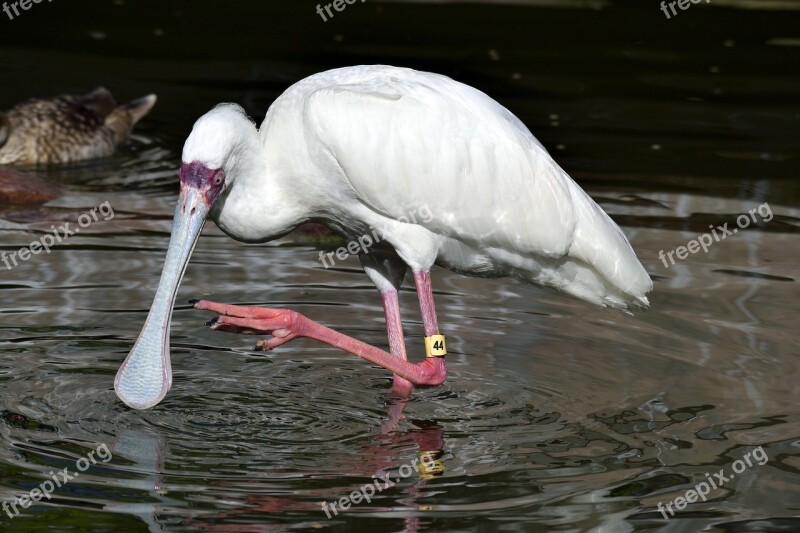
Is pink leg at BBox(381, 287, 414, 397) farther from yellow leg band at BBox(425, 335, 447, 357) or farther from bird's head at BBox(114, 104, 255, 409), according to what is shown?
bird's head at BBox(114, 104, 255, 409)

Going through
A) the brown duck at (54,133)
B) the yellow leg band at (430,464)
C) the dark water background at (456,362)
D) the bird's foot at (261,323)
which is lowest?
the yellow leg band at (430,464)

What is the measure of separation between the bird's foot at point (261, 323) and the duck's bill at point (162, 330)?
0.25 meters

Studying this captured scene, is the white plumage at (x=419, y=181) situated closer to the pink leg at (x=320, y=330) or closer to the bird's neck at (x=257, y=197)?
the bird's neck at (x=257, y=197)

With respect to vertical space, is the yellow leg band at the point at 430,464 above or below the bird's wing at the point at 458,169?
below

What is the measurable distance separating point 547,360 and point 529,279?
52cm

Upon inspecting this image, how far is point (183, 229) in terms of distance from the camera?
23.0 feet

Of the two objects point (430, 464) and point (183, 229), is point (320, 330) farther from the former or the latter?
point (430, 464)

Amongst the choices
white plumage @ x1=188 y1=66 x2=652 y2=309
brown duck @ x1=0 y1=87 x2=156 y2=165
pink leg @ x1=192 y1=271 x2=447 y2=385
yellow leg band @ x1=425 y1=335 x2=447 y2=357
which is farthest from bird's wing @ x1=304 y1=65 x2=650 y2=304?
brown duck @ x1=0 y1=87 x2=156 y2=165

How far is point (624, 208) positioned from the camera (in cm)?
1168

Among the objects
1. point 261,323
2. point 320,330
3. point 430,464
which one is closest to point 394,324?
point 320,330

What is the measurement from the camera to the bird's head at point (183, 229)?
6949mm

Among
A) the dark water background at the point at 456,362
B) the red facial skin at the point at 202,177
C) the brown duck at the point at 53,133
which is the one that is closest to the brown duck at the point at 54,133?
the brown duck at the point at 53,133

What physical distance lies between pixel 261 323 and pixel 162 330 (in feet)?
1.57

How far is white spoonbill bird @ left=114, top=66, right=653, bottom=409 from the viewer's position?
706 centimetres
